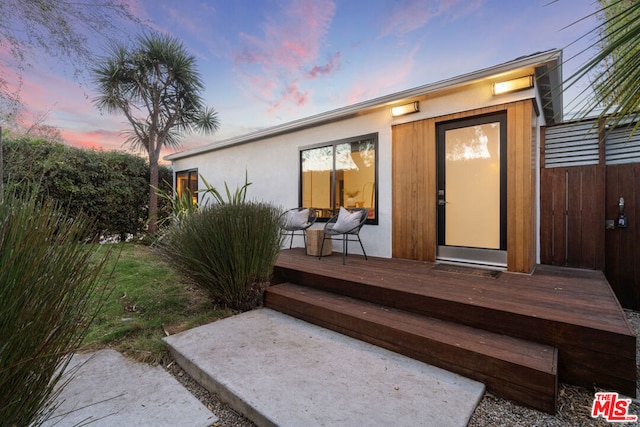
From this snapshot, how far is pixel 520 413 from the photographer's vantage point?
1.64 meters

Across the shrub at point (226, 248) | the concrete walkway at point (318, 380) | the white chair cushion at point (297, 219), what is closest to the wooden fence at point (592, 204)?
the concrete walkway at point (318, 380)

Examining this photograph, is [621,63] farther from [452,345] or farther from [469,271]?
[469,271]

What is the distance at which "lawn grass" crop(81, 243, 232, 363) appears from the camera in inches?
94.3

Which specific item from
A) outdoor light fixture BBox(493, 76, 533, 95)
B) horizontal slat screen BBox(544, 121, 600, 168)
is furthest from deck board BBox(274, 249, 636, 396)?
outdoor light fixture BBox(493, 76, 533, 95)

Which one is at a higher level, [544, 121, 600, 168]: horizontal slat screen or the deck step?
[544, 121, 600, 168]: horizontal slat screen

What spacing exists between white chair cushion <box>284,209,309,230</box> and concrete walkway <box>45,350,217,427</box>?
3.00 metres

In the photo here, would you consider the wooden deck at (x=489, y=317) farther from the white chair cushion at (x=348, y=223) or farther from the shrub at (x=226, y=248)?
the white chair cushion at (x=348, y=223)

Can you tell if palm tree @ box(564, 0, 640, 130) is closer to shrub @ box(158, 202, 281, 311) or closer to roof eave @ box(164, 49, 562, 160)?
→ roof eave @ box(164, 49, 562, 160)

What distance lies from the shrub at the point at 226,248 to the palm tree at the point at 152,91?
4.98m

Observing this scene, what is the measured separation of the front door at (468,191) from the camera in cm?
397

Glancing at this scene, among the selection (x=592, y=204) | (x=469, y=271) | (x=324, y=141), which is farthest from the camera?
(x=324, y=141)

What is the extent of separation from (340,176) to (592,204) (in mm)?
3404

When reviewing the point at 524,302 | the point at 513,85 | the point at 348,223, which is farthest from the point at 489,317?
the point at 513,85

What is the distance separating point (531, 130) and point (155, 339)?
4.34m
